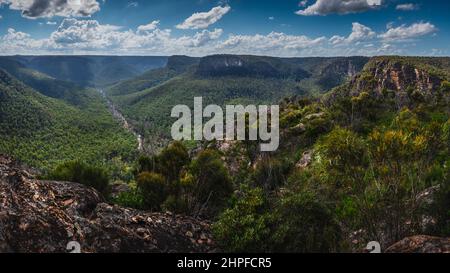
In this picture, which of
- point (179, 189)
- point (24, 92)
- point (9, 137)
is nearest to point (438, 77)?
point (179, 189)

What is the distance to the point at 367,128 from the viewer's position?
42.5m

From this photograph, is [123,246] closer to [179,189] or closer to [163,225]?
[163,225]

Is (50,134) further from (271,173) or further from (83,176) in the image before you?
(83,176)

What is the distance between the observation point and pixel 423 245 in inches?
397

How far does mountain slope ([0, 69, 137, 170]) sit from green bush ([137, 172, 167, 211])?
9060 centimetres

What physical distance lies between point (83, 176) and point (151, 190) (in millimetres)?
4495

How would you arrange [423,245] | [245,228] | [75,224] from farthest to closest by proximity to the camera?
[245,228]
[75,224]
[423,245]

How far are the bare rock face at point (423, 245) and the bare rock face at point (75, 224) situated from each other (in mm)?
6856

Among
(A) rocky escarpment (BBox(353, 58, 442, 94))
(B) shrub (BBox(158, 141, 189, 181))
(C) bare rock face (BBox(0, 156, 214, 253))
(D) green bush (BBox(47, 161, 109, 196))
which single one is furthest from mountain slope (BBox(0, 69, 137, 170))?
(C) bare rock face (BBox(0, 156, 214, 253))

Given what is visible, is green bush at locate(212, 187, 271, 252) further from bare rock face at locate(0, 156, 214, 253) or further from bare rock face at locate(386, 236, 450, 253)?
bare rock face at locate(386, 236, 450, 253)

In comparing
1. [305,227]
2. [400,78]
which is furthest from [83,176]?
[400,78]

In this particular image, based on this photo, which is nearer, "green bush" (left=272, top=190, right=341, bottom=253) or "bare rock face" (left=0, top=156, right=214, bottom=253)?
"bare rock face" (left=0, top=156, right=214, bottom=253)

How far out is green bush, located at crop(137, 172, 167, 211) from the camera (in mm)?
19344

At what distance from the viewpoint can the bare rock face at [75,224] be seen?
397 inches
